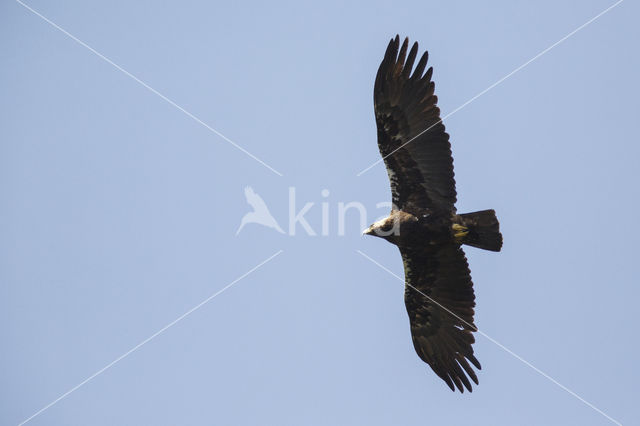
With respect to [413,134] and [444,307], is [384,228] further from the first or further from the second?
[444,307]

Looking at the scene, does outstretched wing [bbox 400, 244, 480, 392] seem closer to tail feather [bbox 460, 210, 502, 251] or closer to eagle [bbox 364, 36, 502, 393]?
eagle [bbox 364, 36, 502, 393]

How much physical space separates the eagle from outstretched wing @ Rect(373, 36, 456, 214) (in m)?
0.02

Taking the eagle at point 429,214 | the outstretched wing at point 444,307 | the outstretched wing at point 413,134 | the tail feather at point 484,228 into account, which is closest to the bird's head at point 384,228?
the eagle at point 429,214

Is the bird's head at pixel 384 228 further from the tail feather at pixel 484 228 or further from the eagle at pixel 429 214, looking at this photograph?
the tail feather at pixel 484 228

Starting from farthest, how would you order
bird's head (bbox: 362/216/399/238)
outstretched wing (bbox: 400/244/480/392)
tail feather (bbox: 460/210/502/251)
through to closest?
outstretched wing (bbox: 400/244/480/392) < bird's head (bbox: 362/216/399/238) < tail feather (bbox: 460/210/502/251)

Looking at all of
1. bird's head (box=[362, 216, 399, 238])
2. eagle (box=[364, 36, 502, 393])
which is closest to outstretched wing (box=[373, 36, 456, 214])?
eagle (box=[364, 36, 502, 393])

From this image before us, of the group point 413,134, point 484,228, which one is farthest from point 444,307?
point 413,134

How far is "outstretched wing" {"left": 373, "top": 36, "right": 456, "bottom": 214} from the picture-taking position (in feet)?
42.7

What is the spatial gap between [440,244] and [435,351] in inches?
90.5

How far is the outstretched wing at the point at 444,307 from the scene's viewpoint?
13.9 m

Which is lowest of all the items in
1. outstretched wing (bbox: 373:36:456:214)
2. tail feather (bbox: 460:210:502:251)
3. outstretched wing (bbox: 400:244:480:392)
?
outstretched wing (bbox: 400:244:480:392)

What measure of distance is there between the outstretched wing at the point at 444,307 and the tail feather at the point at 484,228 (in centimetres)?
71

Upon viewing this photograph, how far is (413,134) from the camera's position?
13125 millimetres

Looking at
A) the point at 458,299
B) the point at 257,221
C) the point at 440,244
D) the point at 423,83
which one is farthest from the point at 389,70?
the point at 257,221
